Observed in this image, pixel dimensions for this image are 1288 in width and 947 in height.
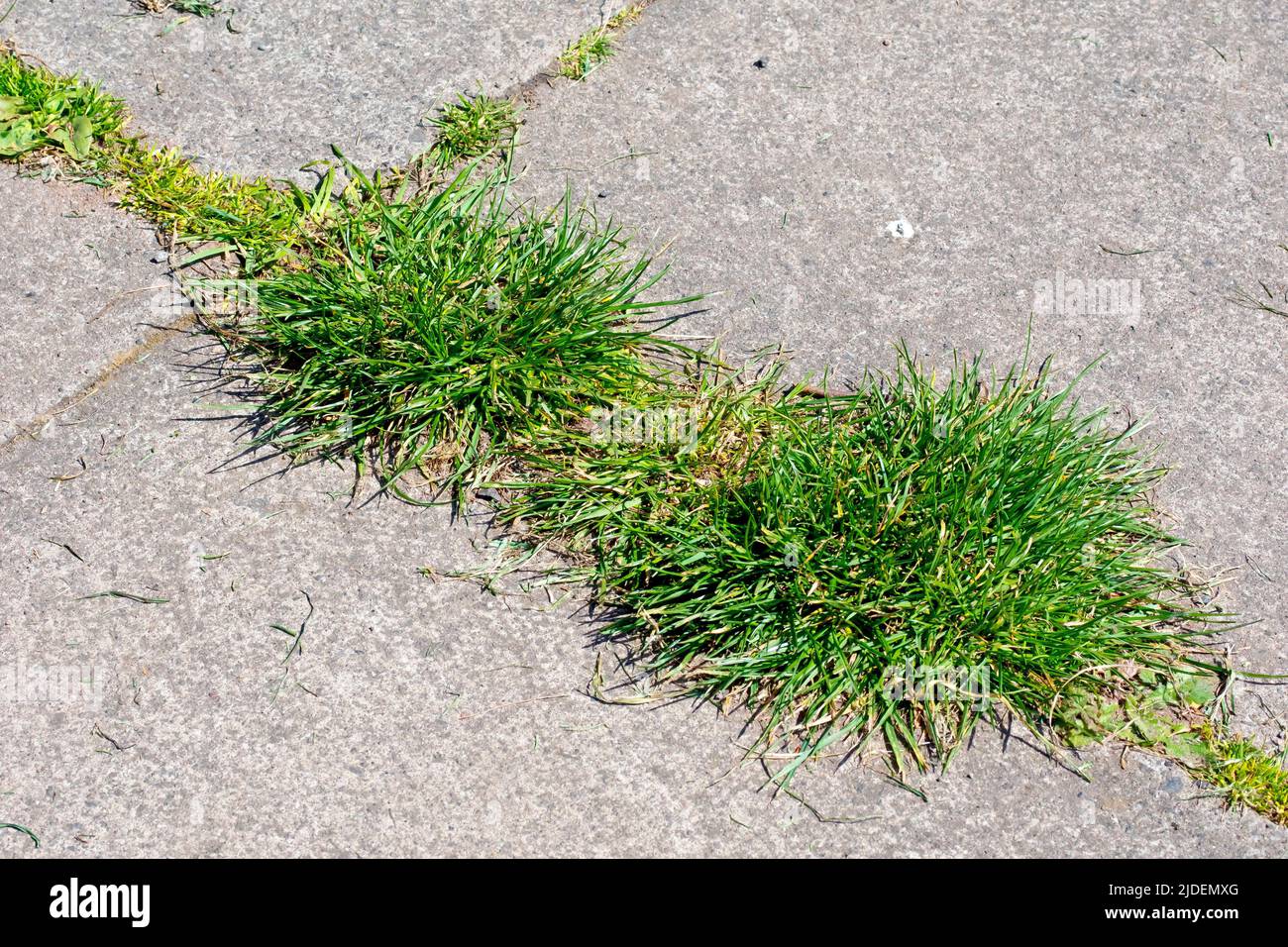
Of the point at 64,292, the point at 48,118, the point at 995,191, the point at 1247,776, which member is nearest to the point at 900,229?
the point at 995,191

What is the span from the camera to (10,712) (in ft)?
7.91

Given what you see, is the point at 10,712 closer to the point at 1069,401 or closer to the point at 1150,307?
the point at 1069,401

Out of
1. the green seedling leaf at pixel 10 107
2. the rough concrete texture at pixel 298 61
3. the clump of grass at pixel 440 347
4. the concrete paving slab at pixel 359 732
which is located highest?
the rough concrete texture at pixel 298 61

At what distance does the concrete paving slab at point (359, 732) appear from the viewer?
2.33m

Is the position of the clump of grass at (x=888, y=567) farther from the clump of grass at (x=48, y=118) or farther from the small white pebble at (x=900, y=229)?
the clump of grass at (x=48, y=118)

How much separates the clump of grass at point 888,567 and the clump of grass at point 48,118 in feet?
5.65

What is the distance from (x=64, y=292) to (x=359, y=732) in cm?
148

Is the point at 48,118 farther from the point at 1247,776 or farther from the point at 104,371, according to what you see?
the point at 1247,776

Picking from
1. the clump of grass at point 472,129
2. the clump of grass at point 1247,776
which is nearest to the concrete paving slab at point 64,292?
the clump of grass at point 472,129

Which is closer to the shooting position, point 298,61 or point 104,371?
point 104,371

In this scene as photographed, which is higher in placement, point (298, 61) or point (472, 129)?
point (298, 61)

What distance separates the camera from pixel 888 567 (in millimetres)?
2510
